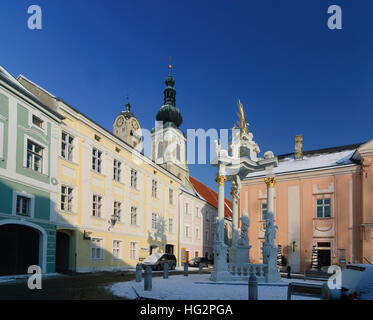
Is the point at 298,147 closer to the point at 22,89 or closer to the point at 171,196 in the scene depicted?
the point at 171,196

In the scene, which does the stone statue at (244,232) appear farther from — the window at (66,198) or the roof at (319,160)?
the roof at (319,160)

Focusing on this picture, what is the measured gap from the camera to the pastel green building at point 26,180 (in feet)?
56.8

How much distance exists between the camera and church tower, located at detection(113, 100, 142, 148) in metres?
53.4

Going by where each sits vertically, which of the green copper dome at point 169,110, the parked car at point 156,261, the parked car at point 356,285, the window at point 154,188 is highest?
the green copper dome at point 169,110

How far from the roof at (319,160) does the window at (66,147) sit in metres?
18.2

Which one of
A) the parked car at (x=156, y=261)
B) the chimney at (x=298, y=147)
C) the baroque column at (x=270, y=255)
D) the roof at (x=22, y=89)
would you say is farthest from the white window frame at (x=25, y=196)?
the chimney at (x=298, y=147)

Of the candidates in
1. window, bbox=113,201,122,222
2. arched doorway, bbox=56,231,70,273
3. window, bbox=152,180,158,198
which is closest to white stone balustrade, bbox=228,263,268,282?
arched doorway, bbox=56,231,70,273

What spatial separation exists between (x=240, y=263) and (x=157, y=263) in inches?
426

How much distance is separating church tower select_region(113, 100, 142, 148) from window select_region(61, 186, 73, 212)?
3050cm

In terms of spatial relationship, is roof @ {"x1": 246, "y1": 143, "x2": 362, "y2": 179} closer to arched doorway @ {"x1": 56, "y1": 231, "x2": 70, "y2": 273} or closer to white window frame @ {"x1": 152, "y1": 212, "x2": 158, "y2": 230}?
white window frame @ {"x1": 152, "y1": 212, "x2": 158, "y2": 230}

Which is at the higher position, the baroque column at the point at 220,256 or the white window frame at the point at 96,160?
the white window frame at the point at 96,160

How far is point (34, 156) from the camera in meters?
19.7

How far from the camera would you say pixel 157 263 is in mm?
28250

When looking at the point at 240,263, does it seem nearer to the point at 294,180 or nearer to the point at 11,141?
the point at 11,141
